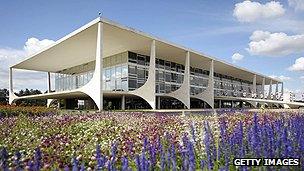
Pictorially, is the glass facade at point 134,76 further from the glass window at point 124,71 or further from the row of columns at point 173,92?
the row of columns at point 173,92

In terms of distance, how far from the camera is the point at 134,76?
141 ft

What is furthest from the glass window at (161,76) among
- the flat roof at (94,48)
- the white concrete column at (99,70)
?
the white concrete column at (99,70)

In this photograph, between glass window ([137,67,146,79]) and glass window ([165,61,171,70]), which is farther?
glass window ([165,61,171,70])

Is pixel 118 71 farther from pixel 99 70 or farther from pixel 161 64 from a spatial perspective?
pixel 99 70

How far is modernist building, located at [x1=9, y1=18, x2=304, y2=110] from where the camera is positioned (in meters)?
34.4

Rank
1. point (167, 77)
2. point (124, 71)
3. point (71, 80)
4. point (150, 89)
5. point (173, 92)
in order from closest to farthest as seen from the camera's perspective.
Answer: point (150, 89) → point (124, 71) → point (173, 92) → point (167, 77) → point (71, 80)

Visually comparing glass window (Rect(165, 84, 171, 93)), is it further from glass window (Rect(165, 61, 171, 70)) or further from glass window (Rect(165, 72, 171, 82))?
glass window (Rect(165, 61, 171, 70))

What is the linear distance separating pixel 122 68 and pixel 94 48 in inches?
188

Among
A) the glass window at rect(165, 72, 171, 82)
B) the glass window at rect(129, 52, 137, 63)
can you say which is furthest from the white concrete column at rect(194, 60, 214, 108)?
the glass window at rect(129, 52, 137, 63)

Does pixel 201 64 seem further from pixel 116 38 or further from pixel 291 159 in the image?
pixel 291 159

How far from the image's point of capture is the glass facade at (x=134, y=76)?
42781mm

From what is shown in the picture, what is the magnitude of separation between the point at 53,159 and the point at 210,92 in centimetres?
4999

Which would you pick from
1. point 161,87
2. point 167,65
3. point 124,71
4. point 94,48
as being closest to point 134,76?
point 124,71

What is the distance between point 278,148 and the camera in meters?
3.89
